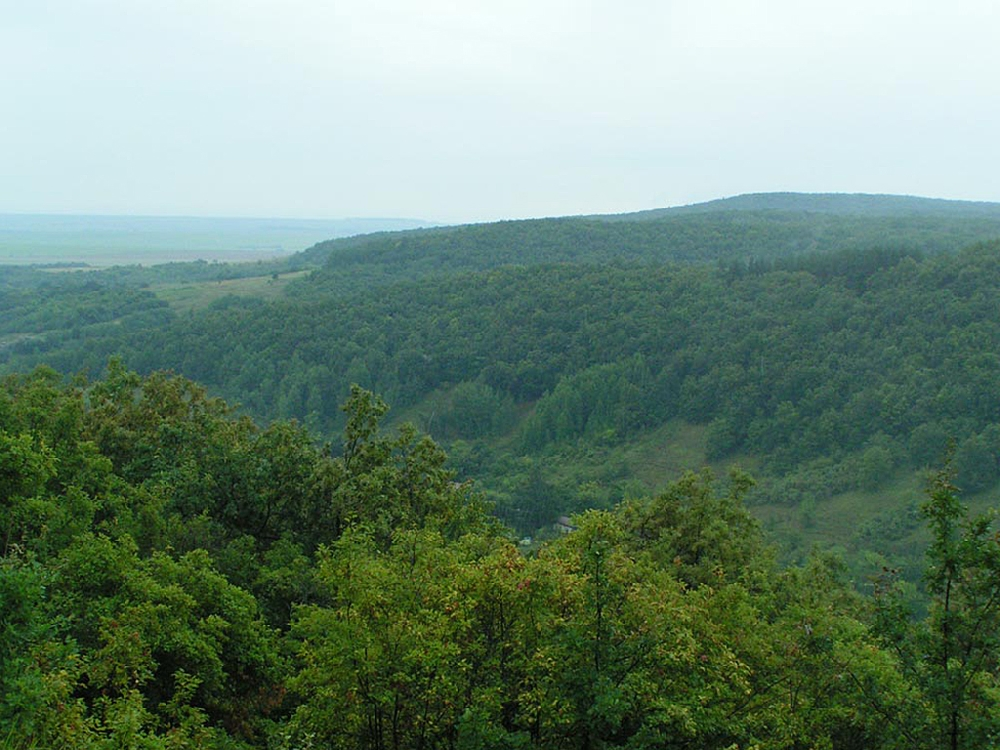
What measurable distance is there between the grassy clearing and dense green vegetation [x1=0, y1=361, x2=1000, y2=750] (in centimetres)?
13186

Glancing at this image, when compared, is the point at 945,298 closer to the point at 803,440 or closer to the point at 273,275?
the point at 803,440

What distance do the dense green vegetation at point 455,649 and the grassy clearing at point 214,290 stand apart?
132 m

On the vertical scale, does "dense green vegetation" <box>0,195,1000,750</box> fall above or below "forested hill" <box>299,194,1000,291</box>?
below

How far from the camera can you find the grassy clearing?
146750mm

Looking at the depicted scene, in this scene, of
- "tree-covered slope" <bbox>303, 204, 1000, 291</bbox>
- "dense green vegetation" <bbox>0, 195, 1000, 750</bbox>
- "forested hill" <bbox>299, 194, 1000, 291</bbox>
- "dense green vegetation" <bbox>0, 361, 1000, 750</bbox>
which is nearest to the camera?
"dense green vegetation" <bbox>0, 361, 1000, 750</bbox>

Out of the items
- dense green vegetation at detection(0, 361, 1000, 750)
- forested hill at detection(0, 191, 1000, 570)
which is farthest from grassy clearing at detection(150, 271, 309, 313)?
dense green vegetation at detection(0, 361, 1000, 750)

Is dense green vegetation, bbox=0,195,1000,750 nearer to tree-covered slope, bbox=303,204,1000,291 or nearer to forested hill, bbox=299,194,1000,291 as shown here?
tree-covered slope, bbox=303,204,1000,291

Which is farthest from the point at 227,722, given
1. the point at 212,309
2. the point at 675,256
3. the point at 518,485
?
the point at 675,256

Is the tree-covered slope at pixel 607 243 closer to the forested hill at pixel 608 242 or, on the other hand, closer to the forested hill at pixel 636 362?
the forested hill at pixel 608 242

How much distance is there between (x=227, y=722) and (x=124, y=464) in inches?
546

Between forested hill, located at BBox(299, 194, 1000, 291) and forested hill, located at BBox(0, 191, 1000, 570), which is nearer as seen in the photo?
forested hill, located at BBox(0, 191, 1000, 570)

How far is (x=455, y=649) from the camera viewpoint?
11.1 meters

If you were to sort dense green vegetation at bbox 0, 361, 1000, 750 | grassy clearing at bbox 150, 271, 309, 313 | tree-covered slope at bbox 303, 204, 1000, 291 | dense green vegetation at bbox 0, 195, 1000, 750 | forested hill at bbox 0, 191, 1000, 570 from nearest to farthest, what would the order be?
dense green vegetation at bbox 0, 361, 1000, 750, dense green vegetation at bbox 0, 195, 1000, 750, forested hill at bbox 0, 191, 1000, 570, grassy clearing at bbox 150, 271, 309, 313, tree-covered slope at bbox 303, 204, 1000, 291

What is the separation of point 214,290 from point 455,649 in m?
162
